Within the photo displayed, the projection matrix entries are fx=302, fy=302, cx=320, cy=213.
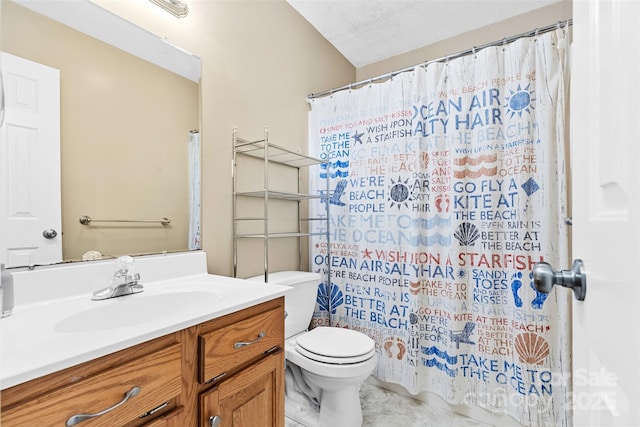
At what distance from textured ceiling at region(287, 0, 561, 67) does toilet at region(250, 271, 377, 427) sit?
69.6 inches

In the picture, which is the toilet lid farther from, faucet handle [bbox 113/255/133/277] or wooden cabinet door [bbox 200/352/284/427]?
faucet handle [bbox 113/255/133/277]

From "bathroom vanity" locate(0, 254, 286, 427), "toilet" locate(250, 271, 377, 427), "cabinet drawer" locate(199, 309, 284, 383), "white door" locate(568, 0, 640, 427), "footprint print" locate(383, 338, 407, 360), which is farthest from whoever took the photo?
"footprint print" locate(383, 338, 407, 360)

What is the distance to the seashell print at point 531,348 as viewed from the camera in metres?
1.44

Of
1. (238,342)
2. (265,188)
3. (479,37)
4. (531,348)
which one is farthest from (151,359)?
(479,37)

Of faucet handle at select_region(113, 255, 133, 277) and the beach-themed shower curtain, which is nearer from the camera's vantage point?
faucet handle at select_region(113, 255, 133, 277)

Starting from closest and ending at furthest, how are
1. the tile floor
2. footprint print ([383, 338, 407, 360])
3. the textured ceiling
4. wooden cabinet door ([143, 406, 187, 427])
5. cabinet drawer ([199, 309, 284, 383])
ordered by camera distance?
wooden cabinet door ([143, 406, 187, 427])
cabinet drawer ([199, 309, 284, 383])
the tile floor
footprint print ([383, 338, 407, 360])
the textured ceiling

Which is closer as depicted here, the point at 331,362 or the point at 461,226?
the point at 331,362

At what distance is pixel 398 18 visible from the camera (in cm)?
203

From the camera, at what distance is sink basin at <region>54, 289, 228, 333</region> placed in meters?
0.88

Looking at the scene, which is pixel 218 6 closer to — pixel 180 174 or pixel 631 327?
pixel 180 174

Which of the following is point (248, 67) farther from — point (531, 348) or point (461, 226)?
point (531, 348)

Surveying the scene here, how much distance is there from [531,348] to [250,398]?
1343mm

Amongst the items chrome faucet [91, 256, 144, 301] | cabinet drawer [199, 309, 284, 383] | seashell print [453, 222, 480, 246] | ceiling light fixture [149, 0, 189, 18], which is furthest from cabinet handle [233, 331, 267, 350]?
ceiling light fixture [149, 0, 189, 18]

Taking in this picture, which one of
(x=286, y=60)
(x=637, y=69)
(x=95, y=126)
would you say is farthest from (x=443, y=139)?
(x=95, y=126)
